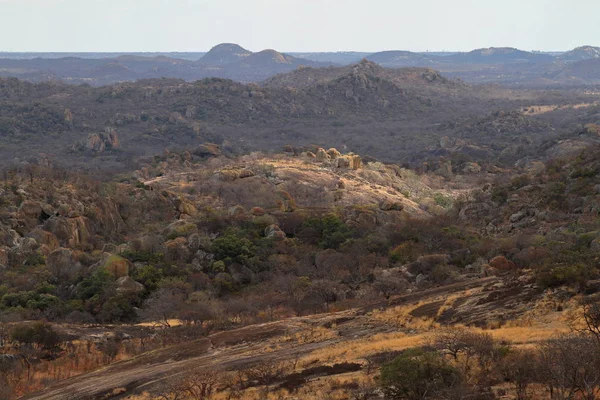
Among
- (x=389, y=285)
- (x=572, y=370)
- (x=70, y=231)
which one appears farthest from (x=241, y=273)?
(x=572, y=370)

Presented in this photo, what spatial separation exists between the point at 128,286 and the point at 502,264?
18778 millimetres

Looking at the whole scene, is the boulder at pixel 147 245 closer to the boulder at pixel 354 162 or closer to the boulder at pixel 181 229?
the boulder at pixel 181 229

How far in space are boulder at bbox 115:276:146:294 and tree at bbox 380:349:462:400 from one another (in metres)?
22.2

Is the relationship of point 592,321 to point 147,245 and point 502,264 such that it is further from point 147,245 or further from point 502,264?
point 147,245

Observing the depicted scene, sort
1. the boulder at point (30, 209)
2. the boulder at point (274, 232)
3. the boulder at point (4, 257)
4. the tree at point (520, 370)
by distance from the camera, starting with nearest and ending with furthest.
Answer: the tree at point (520, 370)
the boulder at point (4, 257)
the boulder at point (274, 232)
the boulder at point (30, 209)

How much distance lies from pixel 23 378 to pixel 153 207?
110 ft

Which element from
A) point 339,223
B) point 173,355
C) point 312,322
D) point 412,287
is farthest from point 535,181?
point 173,355

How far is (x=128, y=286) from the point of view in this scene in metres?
34.0

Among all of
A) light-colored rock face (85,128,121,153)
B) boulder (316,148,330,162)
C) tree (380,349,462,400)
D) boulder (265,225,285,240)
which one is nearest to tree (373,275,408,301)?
boulder (265,225,285,240)

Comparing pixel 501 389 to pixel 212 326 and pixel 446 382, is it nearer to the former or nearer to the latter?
pixel 446 382

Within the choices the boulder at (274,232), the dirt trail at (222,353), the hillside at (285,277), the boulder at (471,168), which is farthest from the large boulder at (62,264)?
the boulder at (471,168)

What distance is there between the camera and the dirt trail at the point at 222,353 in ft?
64.4

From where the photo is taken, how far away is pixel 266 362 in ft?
62.7

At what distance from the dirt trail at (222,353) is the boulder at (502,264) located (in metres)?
4.12
